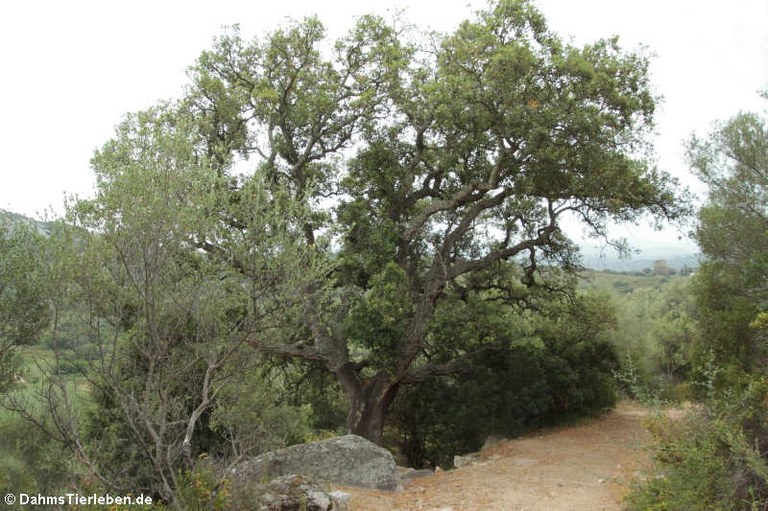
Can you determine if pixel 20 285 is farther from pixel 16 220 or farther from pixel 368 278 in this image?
pixel 368 278

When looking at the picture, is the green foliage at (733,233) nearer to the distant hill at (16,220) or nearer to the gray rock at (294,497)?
the gray rock at (294,497)

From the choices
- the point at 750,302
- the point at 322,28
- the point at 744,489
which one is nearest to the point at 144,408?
the point at 744,489

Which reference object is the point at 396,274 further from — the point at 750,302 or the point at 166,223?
the point at 750,302

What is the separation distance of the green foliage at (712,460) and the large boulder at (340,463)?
485cm

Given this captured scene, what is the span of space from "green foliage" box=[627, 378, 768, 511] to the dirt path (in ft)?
1.82

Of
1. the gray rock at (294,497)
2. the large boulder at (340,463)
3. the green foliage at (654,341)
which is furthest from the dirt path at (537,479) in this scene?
the green foliage at (654,341)

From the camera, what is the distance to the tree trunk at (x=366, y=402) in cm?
1578

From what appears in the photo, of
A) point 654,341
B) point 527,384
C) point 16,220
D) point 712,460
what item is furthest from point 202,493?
point 654,341

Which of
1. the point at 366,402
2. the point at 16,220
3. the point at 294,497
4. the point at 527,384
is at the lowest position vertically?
the point at 294,497

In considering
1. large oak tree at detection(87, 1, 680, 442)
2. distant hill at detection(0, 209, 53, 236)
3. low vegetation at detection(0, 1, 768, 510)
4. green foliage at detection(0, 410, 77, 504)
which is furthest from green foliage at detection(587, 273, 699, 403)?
distant hill at detection(0, 209, 53, 236)

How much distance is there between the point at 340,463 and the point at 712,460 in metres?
6.86

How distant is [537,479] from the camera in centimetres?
1141

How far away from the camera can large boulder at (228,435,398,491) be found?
1092cm

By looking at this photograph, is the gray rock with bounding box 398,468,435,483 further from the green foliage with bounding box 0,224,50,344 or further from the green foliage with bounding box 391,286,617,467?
the green foliage with bounding box 0,224,50,344
